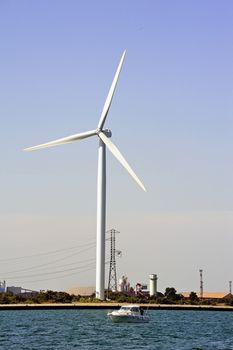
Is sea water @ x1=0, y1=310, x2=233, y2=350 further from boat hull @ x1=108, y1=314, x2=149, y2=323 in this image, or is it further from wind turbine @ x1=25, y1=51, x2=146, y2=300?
wind turbine @ x1=25, y1=51, x2=146, y2=300

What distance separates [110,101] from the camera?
181375 mm

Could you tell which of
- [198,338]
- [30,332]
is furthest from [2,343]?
[198,338]

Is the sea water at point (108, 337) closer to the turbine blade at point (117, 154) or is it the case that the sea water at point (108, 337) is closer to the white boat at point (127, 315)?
the white boat at point (127, 315)

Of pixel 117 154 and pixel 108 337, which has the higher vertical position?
pixel 117 154

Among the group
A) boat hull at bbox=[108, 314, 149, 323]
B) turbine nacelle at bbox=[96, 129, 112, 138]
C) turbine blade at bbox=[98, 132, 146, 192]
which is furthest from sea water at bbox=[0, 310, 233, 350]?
turbine nacelle at bbox=[96, 129, 112, 138]

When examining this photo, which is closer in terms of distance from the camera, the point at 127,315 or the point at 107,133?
the point at 127,315

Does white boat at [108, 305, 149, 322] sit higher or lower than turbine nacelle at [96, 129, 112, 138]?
lower

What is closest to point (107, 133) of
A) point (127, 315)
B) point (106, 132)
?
point (106, 132)

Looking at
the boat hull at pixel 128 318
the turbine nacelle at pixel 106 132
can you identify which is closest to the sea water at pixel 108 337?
the boat hull at pixel 128 318

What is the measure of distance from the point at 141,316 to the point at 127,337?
37.5 meters

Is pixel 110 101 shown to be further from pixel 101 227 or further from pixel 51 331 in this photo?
pixel 51 331

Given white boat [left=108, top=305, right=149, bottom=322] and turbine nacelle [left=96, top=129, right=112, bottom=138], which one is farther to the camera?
turbine nacelle [left=96, top=129, right=112, bottom=138]

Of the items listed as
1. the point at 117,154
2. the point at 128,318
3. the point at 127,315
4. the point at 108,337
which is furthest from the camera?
the point at 117,154

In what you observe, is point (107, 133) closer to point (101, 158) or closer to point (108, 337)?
point (101, 158)
